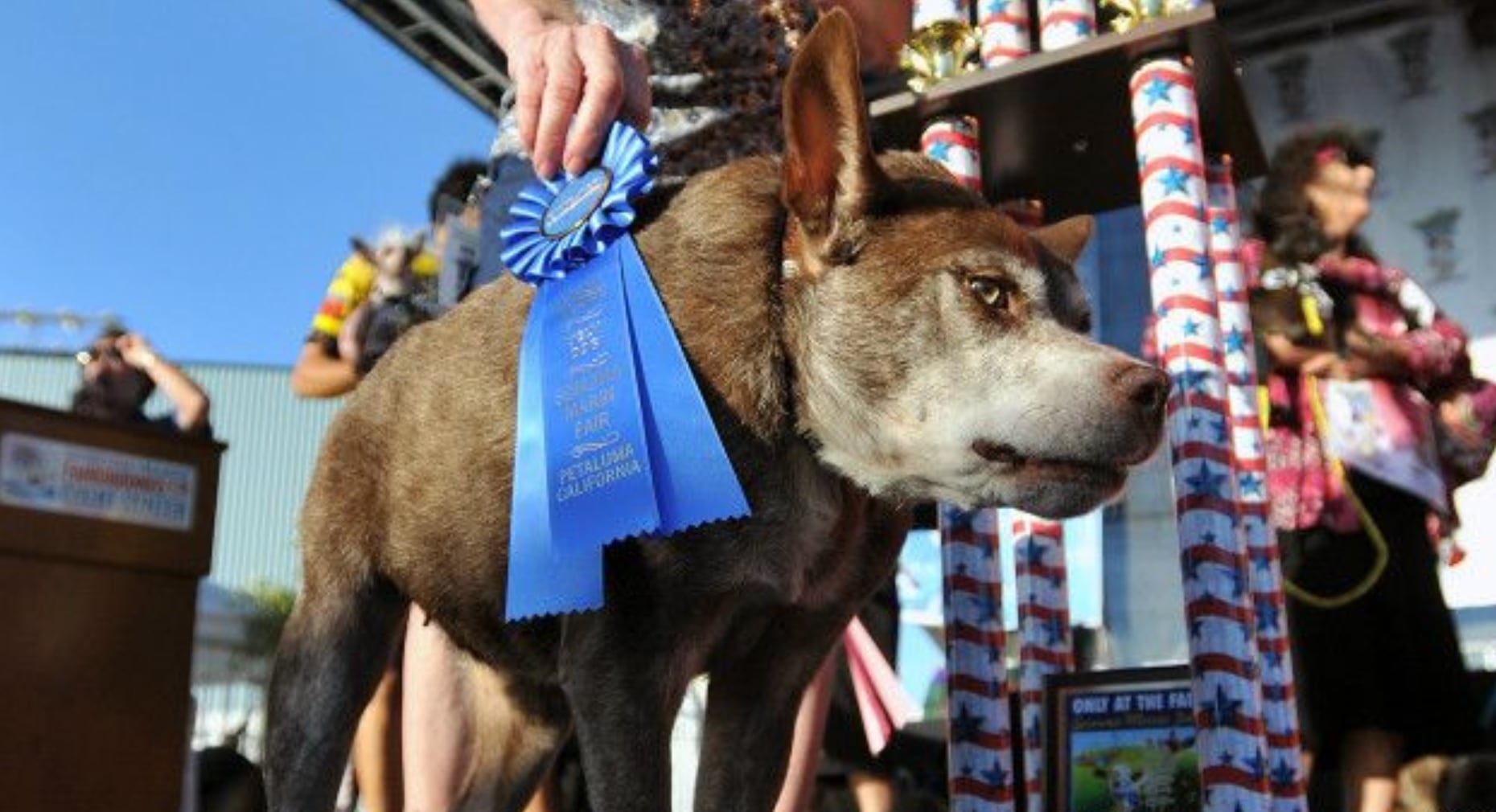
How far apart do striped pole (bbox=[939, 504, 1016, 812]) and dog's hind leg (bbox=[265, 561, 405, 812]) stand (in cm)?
97

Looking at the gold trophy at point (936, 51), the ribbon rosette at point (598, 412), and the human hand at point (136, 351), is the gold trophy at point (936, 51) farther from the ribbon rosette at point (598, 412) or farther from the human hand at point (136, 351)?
the human hand at point (136, 351)

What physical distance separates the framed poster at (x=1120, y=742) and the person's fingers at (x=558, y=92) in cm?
159

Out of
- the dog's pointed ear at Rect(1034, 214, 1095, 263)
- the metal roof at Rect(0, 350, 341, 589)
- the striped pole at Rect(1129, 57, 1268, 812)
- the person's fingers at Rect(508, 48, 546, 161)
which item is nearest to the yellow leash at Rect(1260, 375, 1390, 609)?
the striped pole at Rect(1129, 57, 1268, 812)

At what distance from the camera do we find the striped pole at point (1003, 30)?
2.72 metres

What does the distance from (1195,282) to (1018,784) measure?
159 cm

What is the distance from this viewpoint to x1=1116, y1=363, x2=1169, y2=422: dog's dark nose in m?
1.41

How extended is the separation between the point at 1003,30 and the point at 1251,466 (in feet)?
3.22

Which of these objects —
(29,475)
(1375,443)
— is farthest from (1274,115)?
(29,475)

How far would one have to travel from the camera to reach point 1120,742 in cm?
266

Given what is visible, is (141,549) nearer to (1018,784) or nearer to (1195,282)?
(1018,784)

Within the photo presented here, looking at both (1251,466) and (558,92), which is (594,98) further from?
(1251,466)

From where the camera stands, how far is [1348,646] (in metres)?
3.82

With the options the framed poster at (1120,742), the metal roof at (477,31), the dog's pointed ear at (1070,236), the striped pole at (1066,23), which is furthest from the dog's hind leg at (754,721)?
the metal roof at (477,31)

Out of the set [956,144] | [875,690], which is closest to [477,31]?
[875,690]
